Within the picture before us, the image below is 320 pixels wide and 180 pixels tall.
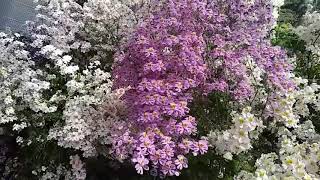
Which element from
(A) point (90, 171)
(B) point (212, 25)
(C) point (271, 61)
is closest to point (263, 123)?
(C) point (271, 61)

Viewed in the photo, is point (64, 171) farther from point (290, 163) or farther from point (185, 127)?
point (290, 163)

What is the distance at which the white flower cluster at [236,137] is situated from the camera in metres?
3.38

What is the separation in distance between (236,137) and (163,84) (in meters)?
0.59

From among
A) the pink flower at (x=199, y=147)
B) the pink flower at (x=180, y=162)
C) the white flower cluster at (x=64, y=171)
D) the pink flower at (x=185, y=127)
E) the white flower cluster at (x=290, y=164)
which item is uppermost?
the pink flower at (x=185, y=127)

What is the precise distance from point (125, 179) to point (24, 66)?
117 centimetres

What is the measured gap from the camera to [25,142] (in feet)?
12.9

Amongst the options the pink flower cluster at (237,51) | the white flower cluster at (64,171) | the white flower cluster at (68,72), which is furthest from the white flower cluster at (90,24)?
the white flower cluster at (64,171)

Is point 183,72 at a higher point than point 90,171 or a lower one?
higher

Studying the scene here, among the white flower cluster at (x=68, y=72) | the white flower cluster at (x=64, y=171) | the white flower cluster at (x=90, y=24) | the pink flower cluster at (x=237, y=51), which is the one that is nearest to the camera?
the pink flower cluster at (x=237, y=51)

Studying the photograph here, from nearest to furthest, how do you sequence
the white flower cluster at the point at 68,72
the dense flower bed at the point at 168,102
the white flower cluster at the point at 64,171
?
1. the dense flower bed at the point at 168,102
2. the white flower cluster at the point at 68,72
3. the white flower cluster at the point at 64,171

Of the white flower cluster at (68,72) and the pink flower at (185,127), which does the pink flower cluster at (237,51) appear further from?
the white flower cluster at (68,72)

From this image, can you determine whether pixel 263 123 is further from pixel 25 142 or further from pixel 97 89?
pixel 25 142

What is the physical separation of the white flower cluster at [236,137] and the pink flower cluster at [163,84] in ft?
0.68

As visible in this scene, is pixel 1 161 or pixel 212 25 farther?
pixel 1 161
